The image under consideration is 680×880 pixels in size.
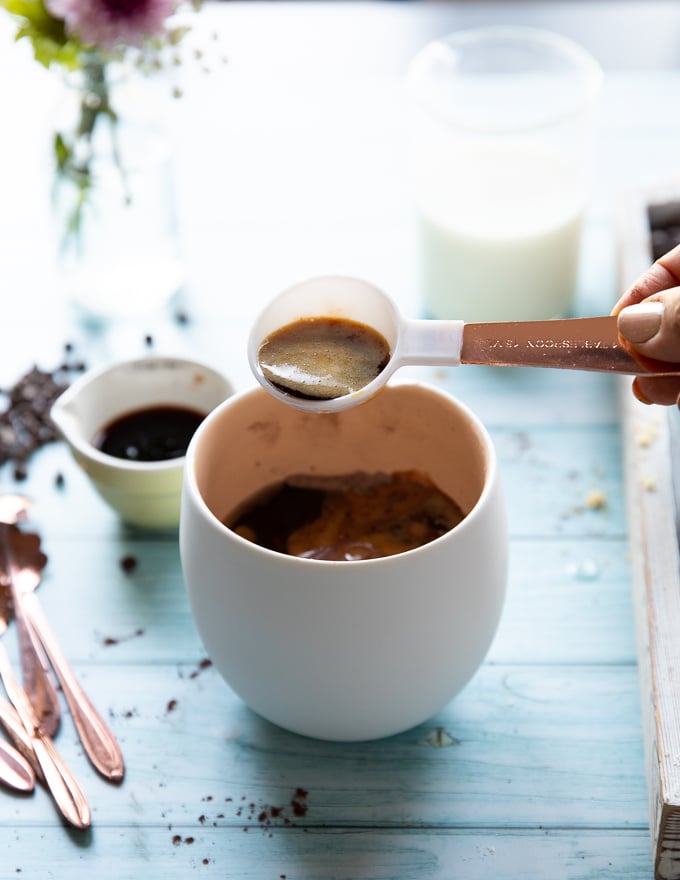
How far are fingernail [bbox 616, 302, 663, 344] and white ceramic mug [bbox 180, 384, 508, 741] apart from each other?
142 millimetres

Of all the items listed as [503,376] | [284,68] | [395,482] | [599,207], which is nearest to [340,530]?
[395,482]

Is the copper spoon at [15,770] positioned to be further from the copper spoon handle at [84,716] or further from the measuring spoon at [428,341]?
the measuring spoon at [428,341]

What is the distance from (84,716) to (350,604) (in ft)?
1.01

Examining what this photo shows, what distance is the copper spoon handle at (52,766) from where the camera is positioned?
2.80 ft

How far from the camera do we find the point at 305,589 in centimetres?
74

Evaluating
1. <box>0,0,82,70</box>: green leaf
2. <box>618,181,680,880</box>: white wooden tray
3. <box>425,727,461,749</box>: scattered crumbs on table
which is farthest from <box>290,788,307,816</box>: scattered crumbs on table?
<box>0,0,82,70</box>: green leaf

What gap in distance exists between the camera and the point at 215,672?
3.18ft

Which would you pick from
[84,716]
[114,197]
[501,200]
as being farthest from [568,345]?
[114,197]

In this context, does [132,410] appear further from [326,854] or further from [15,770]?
[326,854]

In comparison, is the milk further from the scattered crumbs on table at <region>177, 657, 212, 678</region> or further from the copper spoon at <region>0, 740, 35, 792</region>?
the copper spoon at <region>0, 740, 35, 792</region>

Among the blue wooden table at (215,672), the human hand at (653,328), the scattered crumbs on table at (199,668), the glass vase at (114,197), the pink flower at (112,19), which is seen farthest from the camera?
A: the glass vase at (114,197)

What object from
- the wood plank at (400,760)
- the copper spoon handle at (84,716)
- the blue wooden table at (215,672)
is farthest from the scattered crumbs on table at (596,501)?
the copper spoon handle at (84,716)

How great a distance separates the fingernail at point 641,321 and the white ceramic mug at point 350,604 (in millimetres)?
142

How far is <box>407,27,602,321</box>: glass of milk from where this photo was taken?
4.23ft
